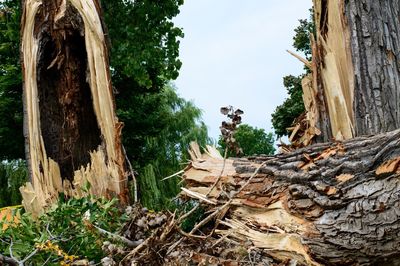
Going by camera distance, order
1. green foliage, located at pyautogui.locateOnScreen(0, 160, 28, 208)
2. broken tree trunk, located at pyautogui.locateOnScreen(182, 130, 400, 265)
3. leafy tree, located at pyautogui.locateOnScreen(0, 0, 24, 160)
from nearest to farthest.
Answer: broken tree trunk, located at pyautogui.locateOnScreen(182, 130, 400, 265), leafy tree, located at pyautogui.locateOnScreen(0, 0, 24, 160), green foliage, located at pyautogui.locateOnScreen(0, 160, 28, 208)

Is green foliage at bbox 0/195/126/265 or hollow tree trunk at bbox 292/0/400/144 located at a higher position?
hollow tree trunk at bbox 292/0/400/144

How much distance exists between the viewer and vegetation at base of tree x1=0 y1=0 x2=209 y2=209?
10.6m

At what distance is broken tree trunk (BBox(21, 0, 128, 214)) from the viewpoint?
5.58 m

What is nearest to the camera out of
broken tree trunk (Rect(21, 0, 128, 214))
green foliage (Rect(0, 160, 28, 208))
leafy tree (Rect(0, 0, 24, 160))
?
broken tree trunk (Rect(21, 0, 128, 214))

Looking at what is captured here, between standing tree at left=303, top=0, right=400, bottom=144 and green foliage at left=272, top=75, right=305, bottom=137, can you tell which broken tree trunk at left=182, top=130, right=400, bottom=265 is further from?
green foliage at left=272, top=75, right=305, bottom=137

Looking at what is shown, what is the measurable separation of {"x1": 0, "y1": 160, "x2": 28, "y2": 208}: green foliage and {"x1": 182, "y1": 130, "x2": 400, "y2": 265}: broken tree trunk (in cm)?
982

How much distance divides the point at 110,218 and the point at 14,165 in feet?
33.9

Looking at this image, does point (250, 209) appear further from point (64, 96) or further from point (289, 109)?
point (289, 109)

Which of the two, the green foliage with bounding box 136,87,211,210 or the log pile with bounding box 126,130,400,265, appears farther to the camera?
the green foliage with bounding box 136,87,211,210

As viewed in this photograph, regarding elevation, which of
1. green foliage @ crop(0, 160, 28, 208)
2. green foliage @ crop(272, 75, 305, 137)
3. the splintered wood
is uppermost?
green foliage @ crop(272, 75, 305, 137)

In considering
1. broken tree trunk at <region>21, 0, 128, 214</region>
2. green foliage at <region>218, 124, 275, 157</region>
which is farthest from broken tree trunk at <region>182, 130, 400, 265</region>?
green foliage at <region>218, 124, 275, 157</region>

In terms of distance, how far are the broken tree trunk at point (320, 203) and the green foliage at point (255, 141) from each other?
11118 millimetres

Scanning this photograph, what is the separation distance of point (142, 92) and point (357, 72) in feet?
34.8

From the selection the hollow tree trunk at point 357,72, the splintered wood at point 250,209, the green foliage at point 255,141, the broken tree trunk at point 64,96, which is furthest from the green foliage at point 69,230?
the green foliage at point 255,141
